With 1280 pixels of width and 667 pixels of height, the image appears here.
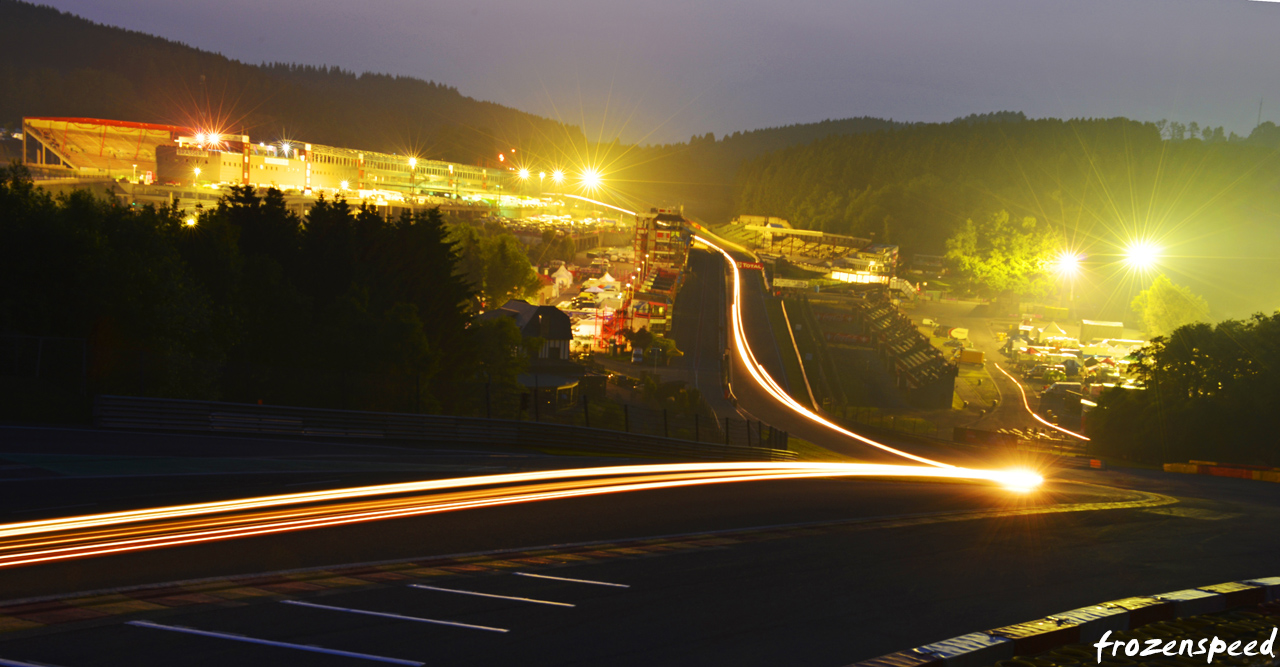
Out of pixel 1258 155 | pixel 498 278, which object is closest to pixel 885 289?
pixel 498 278

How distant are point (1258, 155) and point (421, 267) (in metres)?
178

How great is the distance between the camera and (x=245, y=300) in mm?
20953

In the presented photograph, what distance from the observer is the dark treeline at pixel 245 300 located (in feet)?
50.6

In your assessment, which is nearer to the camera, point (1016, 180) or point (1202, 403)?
point (1202, 403)

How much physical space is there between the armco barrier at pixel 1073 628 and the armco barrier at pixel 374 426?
40.6 feet

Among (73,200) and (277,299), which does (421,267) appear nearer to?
(277,299)

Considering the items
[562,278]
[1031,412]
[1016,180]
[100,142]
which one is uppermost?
[1016,180]

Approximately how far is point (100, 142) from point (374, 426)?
334 feet

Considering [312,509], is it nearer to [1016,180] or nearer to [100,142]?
[100,142]

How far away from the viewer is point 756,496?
11.8 meters

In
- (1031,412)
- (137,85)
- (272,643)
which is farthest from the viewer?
(137,85)

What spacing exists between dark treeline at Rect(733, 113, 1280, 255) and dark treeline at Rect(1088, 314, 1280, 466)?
95992 millimetres

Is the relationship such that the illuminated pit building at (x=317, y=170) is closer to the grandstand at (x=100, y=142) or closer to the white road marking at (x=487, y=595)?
the grandstand at (x=100, y=142)

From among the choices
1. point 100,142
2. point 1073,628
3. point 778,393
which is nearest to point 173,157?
point 100,142
